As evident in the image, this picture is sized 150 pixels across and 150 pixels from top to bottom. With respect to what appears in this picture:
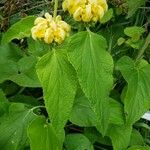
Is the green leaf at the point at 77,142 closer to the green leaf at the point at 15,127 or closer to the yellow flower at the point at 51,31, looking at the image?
the green leaf at the point at 15,127

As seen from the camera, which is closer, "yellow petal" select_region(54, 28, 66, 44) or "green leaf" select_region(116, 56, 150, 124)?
"yellow petal" select_region(54, 28, 66, 44)

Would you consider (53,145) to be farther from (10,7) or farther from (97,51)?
(10,7)

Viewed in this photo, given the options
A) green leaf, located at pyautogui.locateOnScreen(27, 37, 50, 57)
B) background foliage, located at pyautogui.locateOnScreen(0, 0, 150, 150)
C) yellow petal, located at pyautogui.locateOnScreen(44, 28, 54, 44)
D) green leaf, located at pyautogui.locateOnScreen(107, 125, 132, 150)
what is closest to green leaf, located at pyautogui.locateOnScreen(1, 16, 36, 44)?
background foliage, located at pyautogui.locateOnScreen(0, 0, 150, 150)

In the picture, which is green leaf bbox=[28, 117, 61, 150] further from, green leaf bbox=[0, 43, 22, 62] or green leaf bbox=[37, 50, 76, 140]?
→ green leaf bbox=[0, 43, 22, 62]

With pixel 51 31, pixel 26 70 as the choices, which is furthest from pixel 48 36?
pixel 26 70

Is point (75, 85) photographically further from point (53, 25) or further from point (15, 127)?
point (15, 127)

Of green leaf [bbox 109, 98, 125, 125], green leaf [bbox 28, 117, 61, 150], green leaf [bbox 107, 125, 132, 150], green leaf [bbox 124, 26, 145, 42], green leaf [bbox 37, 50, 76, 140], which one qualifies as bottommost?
green leaf [bbox 107, 125, 132, 150]
